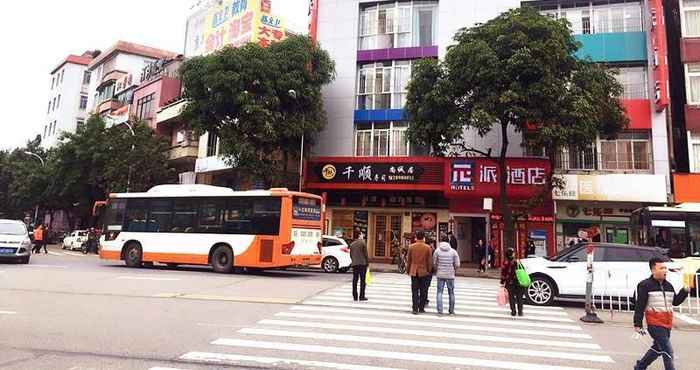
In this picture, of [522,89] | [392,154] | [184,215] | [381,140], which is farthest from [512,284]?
[381,140]

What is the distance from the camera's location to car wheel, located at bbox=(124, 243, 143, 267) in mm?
20086

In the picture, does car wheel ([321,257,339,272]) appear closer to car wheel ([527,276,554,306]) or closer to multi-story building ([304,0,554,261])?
multi-story building ([304,0,554,261])

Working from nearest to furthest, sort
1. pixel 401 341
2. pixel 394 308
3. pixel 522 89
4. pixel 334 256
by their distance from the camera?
pixel 401 341, pixel 394 308, pixel 522 89, pixel 334 256

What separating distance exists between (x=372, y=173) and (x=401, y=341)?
1858 centimetres

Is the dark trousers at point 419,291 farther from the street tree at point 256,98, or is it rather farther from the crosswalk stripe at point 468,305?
the street tree at point 256,98

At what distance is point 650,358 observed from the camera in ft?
18.7

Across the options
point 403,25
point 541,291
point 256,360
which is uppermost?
point 403,25

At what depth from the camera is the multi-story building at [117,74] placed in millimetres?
45938

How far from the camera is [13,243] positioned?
19.5 metres

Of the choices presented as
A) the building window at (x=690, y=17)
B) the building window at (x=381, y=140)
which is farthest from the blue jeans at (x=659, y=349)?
the building window at (x=690, y=17)

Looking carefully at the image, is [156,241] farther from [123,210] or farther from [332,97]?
[332,97]

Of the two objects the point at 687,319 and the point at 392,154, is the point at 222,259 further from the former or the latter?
the point at 687,319

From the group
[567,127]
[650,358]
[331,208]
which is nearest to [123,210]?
[331,208]

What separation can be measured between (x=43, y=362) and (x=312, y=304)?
615 cm
